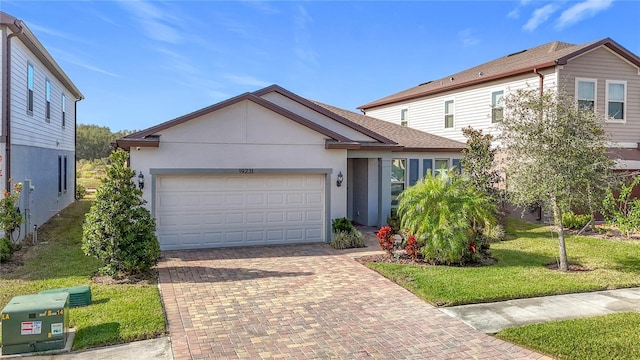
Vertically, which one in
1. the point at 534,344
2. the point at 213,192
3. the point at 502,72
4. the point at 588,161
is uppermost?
the point at 502,72

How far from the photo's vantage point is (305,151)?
13641 mm

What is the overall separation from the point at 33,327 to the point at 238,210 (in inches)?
290

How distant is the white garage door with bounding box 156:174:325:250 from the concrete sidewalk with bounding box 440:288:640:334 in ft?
21.8

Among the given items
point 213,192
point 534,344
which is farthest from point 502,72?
point 534,344

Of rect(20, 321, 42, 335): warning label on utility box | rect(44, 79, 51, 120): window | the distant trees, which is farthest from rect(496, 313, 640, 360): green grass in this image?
the distant trees

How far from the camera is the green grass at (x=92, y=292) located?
6.53 metres

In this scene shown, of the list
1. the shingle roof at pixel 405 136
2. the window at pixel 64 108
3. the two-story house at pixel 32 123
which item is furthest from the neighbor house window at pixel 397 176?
the window at pixel 64 108

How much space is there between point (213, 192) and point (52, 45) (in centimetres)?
1056

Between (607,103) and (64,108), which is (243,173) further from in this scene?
(607,103)

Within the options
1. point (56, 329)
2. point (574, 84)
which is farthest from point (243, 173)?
point (574, 84)

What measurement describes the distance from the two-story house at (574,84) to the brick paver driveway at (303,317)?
8434 millimetres

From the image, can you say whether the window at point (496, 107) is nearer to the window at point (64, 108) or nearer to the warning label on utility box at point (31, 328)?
the warning label on utility box at point (31, 328)

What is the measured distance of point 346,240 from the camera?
13047mm

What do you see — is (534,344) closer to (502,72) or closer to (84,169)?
(502,72)
